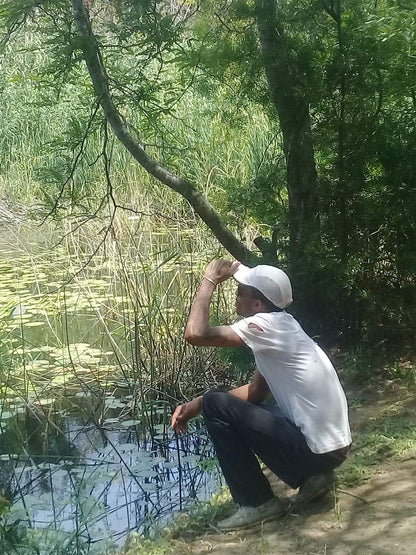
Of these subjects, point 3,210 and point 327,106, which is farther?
point 3,210

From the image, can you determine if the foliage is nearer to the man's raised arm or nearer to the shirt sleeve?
the man's raised arm

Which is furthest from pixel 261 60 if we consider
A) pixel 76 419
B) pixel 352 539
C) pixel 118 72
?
pixel 352 539

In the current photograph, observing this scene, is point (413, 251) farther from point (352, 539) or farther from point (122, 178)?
point (122, 178)

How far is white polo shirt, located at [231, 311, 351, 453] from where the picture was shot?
349 cm

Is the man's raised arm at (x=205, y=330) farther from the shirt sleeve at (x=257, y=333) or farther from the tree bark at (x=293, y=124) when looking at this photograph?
the tree bark at (x=293, y=124)

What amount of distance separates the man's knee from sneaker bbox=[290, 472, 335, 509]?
1.64 feet

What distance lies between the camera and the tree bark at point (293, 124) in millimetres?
5367

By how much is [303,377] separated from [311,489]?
20.4 inches

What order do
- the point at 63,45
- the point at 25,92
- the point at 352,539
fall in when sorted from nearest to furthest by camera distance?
the point at 352,539
the point at 63,45
the point at 25,92

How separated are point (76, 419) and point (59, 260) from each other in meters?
3.62

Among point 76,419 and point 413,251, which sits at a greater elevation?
point 413,251

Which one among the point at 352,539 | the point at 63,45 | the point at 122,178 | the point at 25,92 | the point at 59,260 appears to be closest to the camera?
the point at 352,539

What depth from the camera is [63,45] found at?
4.96 meters

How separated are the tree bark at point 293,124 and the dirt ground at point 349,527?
6.28 ft
